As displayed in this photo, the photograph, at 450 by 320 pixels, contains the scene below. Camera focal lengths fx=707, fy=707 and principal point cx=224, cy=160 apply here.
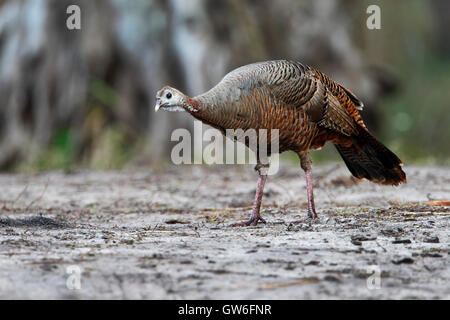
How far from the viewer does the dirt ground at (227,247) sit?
10.0 feet

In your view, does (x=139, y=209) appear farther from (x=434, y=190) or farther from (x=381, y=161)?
(x=434, y=190)

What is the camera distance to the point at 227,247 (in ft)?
12.4

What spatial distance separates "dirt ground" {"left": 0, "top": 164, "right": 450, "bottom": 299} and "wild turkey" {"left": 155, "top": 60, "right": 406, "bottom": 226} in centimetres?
33

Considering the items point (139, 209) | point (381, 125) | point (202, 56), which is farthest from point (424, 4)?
point (139, 209)

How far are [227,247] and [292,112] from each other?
4.84 ft

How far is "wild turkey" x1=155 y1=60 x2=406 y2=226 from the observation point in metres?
4.72

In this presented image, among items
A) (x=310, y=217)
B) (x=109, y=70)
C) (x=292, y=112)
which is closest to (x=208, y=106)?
(x=292, y=112)

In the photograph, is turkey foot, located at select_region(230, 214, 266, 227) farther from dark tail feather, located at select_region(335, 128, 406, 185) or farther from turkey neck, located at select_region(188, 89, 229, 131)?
dark tail feather, located at select_region(335, 128, 406, 185)

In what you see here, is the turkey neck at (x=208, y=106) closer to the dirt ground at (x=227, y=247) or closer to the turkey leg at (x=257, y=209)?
the turkey leg at (x=257, y=209)

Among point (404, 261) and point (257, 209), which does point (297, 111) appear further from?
point (404, 261)

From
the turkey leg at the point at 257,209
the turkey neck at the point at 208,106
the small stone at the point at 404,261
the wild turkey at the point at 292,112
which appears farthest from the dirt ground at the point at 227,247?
the turkey neck at the point at 208,106
